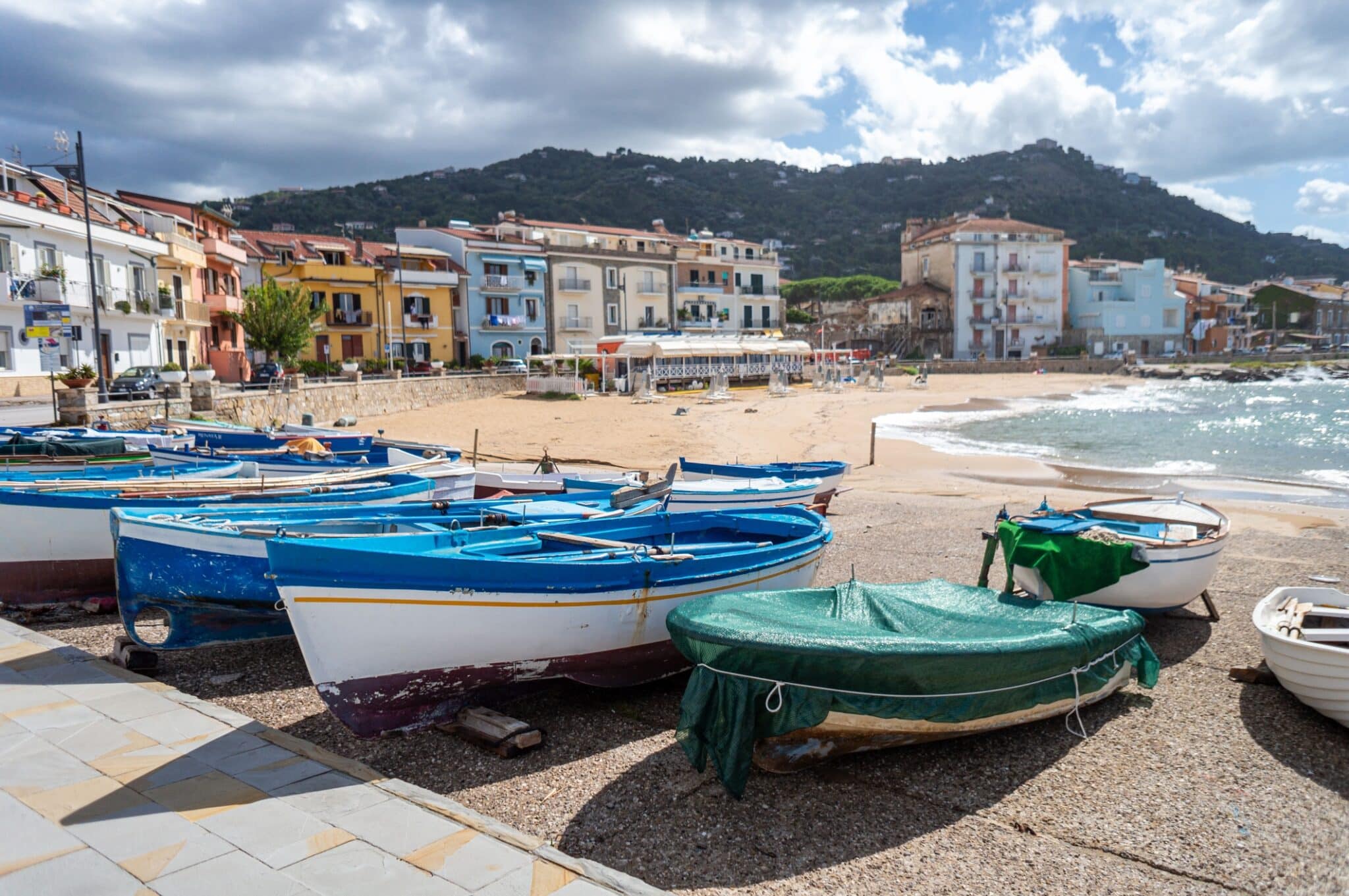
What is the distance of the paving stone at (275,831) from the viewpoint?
461cm

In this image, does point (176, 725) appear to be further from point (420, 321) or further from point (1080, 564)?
point (420, 321)

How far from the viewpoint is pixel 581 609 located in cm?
699

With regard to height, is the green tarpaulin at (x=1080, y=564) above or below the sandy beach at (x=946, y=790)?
above

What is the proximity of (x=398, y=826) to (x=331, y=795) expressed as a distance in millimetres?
653

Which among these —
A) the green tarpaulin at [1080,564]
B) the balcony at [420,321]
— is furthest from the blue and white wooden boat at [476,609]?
the balcony at [420,321]

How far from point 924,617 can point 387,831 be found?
4245 millimetres

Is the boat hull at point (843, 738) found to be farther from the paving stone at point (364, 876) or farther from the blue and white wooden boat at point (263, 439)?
the blue and white wooden boat at point (263, 439)

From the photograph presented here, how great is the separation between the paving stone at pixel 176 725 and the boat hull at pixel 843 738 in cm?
388

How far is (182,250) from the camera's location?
1588 inches

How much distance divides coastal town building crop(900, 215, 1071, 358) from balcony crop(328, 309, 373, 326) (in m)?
48.4

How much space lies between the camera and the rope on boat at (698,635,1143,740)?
19.3 ft

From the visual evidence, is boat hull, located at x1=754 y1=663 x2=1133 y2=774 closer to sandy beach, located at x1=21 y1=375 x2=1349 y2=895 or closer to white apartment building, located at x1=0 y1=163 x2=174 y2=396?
sandy beach, located at x1=21 y1=375 x2=1349 y2=895

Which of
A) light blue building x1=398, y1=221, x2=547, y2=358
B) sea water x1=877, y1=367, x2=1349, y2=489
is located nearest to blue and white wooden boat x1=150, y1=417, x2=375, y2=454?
sea water x1=877, y1=367, x2=1349, y2=489

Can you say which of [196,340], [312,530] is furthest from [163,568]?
[196,340]
